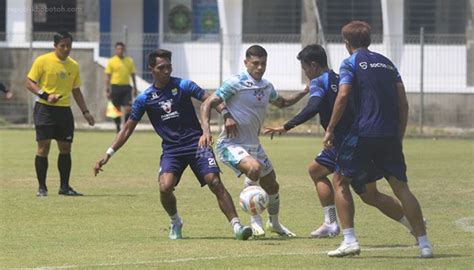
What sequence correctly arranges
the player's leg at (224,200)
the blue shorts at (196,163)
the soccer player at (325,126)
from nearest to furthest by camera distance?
the soccer player at (325,126) → the player's leg at (224,200) → the blue shorts at (196,163)

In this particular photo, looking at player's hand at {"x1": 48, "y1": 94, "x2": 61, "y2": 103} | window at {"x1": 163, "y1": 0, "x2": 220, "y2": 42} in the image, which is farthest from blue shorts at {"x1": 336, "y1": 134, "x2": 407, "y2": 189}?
window at {"x1": 163, "y1": 0, "x2": 220, "y2": 42}

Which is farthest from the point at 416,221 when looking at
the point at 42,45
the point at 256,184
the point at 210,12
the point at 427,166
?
the point at 210,12

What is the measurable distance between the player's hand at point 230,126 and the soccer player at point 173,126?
0.25 metres

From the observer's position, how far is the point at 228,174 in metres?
20.0

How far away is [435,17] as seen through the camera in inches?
1352

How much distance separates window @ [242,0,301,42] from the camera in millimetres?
35281

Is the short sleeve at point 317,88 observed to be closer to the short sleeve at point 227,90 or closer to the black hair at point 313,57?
the black hair at point 313,57

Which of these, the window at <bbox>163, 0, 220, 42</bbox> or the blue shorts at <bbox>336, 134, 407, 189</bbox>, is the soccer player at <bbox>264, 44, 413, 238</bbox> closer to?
the blue shorts at <bbox>336, 134, 407, 189</bbox>

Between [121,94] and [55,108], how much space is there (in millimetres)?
13128

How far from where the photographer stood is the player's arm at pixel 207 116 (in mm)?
11648

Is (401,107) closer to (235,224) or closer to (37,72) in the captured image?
(235,224)

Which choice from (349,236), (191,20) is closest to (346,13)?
(191,20)

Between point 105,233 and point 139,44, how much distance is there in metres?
22.7

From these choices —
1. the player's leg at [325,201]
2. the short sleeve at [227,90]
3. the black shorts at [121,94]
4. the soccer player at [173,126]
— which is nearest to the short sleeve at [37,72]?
the soccer player at [173,126]
